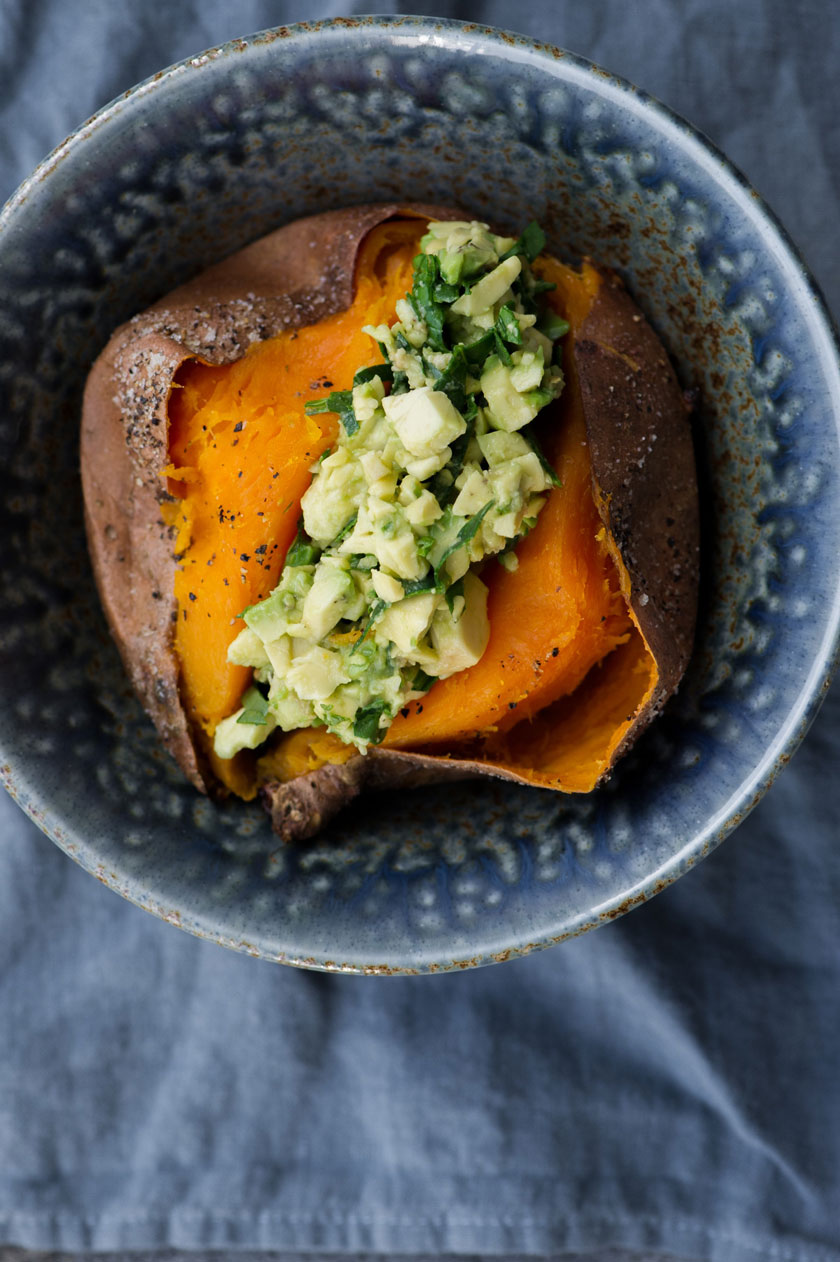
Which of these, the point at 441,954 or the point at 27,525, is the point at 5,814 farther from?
the point at 441,954

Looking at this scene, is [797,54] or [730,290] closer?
[730,290]

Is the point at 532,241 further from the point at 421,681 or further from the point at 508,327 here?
the point at 421,681

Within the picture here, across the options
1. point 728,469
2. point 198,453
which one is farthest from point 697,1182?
point 198,453

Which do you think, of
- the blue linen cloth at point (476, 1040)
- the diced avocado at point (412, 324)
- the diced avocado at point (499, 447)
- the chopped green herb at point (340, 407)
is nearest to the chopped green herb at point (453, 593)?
the diced avocado at point (499, 447)

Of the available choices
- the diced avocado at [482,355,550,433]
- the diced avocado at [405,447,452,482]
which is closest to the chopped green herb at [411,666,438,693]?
the diced avocado at [405,447,452,482]

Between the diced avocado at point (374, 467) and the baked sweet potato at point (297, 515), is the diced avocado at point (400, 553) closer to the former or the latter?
the diced avocado at point (374, 467)

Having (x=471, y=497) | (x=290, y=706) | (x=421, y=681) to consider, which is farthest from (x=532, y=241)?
(x=290, y=706)
